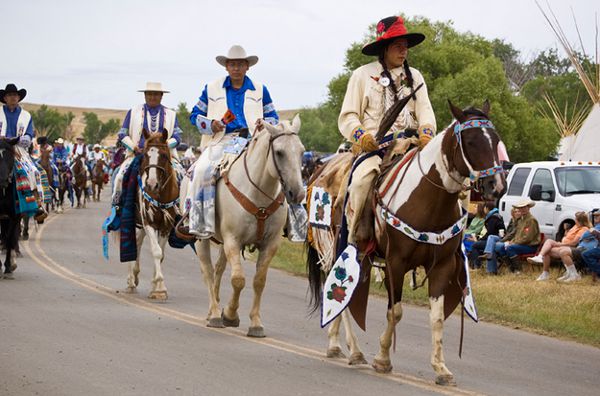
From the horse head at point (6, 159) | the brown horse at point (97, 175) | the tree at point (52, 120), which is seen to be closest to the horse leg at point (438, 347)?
the horse head at point (6, 159)

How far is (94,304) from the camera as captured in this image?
14.0m

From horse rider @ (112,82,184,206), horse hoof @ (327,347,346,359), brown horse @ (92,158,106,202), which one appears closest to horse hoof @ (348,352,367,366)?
horse hoof @ (327,347,346,359)

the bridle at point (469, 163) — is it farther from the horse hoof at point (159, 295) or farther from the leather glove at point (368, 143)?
the horse hoof at point (159, 295)

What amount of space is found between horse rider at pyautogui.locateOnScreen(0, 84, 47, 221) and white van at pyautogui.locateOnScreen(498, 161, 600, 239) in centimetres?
910

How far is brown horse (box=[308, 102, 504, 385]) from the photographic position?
8.73m

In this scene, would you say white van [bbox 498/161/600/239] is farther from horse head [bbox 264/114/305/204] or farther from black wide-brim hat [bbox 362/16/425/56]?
black wide-brim hat [bbox 362/16/425/56]

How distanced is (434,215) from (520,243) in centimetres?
1026

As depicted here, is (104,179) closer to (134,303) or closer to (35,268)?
(35,268)

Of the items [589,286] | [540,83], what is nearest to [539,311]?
[589,286]

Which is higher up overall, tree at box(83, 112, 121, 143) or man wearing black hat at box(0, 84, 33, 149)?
tree at box(83, 112, 121, 143)

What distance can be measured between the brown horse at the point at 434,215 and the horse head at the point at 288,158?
150 cm

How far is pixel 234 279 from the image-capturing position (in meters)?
11.5

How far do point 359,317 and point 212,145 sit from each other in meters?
3.95

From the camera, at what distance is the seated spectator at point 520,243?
62.3 ft
